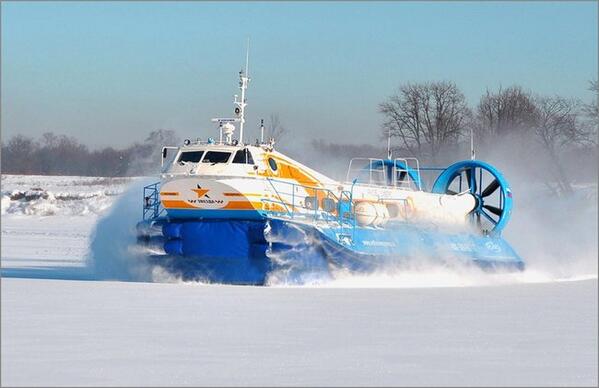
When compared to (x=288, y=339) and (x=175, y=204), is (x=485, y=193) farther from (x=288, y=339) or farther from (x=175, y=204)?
(x=288, y=339)

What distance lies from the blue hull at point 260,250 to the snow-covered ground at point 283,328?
0.33 m

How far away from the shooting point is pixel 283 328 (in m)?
9.44

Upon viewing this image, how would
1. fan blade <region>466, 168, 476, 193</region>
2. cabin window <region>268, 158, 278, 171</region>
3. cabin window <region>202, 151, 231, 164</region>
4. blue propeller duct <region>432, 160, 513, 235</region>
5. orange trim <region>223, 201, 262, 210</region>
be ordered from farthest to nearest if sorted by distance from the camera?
fan blade <region>466, 168, 476, 193</region> < blue propeller duct <region>432, 160, 513, 235</region> < cabin window <region>268, 158, 278, 171</region> < cabin window <region>202, 151, 231, 164</region> < orange trim <region>223, 201, 262, 210</region>

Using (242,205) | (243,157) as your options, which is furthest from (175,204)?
(243,157)

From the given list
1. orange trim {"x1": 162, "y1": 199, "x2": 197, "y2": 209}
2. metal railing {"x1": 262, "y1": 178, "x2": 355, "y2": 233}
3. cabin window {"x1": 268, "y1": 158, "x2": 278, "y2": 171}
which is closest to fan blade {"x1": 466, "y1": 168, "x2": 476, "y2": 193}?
metal railing {"x1": 262, "y1": 178, "x2": 355, "y2": 233}

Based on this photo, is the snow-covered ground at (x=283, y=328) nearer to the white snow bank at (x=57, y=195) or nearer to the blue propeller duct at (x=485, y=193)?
the blue propeller duct at (x=485, y=193)

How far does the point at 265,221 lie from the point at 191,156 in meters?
1.61

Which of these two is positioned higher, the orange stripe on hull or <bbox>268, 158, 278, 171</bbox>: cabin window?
<bbox>268, 158, 278, 171</bbox>: cabin window

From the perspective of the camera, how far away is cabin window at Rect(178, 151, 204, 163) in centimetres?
1555

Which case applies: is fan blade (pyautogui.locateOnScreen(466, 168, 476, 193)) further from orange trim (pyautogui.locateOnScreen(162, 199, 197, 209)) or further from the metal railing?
orange trim (pyautogui.locateOnScreen(162, 199, 197, 209))

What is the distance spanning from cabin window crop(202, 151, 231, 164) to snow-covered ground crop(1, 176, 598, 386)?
204 cm

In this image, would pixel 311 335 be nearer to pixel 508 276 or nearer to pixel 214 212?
pixel 214 212

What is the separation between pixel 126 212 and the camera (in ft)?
57.9

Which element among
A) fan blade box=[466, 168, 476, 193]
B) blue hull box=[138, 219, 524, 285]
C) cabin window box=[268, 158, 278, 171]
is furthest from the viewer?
fan blade box=[466, 168, 476, 193]
